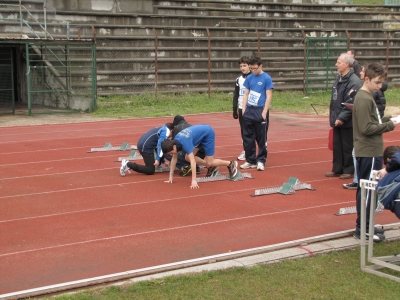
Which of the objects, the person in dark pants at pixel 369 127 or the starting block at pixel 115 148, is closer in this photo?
the person in dark pants at pixel 369 127

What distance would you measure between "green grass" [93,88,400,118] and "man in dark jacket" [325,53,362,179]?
1080cm

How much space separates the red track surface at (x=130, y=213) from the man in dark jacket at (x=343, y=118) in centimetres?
26

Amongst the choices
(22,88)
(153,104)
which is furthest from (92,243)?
(22,88)

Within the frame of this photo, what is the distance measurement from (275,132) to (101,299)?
1163 cm

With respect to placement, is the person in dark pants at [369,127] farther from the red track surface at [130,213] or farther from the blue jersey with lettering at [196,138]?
the blue jersey with lettering at [196,138]

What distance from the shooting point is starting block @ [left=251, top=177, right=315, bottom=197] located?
30.6 feet

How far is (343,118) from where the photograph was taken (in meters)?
9.94

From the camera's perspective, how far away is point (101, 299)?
17.3ft

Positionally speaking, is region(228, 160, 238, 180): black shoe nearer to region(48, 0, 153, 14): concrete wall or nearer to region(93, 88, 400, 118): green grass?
region(93, 88, 400, 118): green grass

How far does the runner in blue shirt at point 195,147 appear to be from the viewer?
9508mm

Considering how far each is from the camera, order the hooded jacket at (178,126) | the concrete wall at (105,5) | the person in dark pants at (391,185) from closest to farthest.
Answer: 1. the person in dark pants at (391,185)
2. the hooded jacket at (178,126)
3. the concrete wall at (105,5)

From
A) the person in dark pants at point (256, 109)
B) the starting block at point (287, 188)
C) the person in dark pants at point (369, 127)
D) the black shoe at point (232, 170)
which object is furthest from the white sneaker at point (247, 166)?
the person in dark pants at point (369, 127)

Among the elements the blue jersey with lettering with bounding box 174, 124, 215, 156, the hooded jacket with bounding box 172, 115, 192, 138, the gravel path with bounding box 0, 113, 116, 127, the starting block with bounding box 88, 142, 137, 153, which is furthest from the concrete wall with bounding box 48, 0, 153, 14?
the blue jersey with lettering with bounding box 174, 124, 215, 156

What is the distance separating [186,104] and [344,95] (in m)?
13.8
